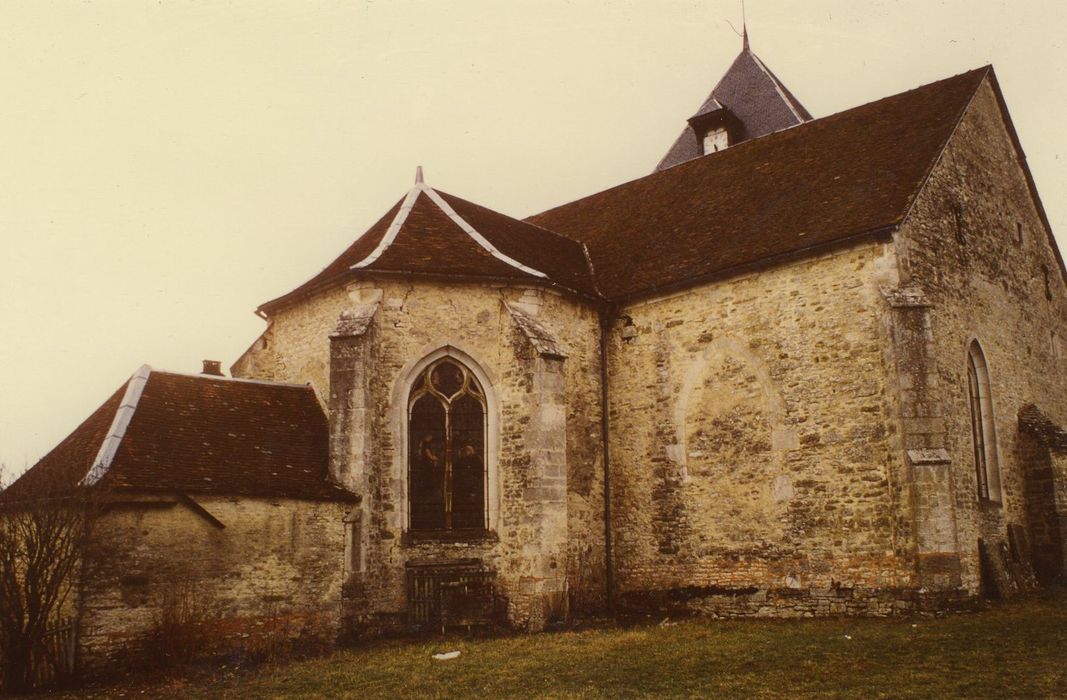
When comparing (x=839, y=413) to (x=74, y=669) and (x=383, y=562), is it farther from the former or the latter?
(x=74, y=669)

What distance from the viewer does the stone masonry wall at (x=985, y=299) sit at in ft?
47.7

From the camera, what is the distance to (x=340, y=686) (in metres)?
10.4

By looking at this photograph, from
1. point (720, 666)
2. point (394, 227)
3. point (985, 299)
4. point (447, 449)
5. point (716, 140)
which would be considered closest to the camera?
point (720, 666)

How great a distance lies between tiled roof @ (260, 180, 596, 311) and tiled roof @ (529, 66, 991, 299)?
102cm

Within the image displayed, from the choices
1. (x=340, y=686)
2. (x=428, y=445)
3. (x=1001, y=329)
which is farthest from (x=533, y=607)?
(x=1001, y=329)

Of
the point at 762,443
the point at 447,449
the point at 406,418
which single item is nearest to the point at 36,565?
the point at 406,418

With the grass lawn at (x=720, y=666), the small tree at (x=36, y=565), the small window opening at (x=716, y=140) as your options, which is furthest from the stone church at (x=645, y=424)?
the small window opening at (x=716, y=140)

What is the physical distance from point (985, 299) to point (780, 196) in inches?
160

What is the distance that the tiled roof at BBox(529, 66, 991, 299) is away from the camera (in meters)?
15.5

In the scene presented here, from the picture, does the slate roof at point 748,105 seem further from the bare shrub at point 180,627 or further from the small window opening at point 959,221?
the bare shrub at point 180,627

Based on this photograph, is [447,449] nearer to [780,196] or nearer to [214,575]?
[214,575]

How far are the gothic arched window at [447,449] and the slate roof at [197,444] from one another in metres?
1.43

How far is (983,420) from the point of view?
16.0 meters

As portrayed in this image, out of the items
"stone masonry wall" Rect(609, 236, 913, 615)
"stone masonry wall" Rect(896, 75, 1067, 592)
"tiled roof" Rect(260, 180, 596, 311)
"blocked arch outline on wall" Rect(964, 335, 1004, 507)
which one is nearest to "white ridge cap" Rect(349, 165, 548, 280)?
"tiled roof" Rect(260, 180, 596, 311)
